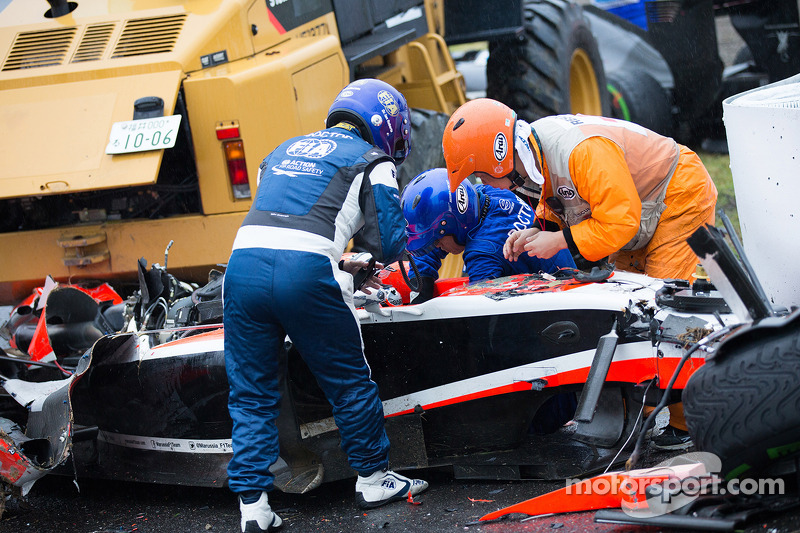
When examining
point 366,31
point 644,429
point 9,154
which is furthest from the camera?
point 366,31

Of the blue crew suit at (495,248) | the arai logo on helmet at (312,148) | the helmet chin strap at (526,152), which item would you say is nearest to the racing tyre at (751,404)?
the helmet chin strap at (526,152)

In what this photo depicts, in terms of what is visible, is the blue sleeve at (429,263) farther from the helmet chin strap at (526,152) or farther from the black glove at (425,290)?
the helmet chin strap at (526,152)

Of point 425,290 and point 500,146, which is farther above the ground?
point 500,146

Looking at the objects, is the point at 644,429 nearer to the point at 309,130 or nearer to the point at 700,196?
the point at 700,196

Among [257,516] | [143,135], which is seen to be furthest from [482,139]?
[143,135]

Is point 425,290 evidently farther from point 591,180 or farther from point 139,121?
point 139,121

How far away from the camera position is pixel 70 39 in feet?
17.4

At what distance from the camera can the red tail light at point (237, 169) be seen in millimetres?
4984

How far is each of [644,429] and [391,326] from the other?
1202 millimetres

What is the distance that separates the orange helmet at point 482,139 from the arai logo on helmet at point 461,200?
58 centimetres

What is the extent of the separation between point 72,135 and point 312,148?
1.86m

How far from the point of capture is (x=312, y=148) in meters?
3.66

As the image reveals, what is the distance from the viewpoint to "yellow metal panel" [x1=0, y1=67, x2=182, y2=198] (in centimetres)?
461

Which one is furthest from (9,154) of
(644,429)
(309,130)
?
(644,429)
